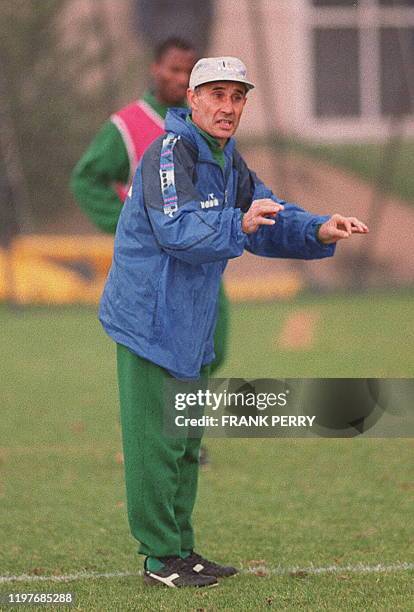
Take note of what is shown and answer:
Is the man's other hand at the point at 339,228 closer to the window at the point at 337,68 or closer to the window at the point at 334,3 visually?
the window at the point at 337,68

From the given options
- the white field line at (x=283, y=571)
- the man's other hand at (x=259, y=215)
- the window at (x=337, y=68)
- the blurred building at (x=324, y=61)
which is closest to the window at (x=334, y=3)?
the blurred building at (x=324, y=61)

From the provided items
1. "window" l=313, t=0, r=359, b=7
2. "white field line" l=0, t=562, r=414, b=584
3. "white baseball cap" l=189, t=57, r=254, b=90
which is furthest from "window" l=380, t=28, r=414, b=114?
"white baseball cap" l=189, t=57, r=254, b=90

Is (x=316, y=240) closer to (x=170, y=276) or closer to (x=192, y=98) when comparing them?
(x=170, y=276)

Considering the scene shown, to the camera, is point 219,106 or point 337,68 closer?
point 219,106

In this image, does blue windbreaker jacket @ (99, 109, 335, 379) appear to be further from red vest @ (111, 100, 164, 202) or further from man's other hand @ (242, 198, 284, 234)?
red vest @ (111, 100, 164, 202)

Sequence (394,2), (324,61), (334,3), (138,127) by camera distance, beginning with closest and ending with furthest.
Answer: (138,127), (394,2), (334,3), (324,61)

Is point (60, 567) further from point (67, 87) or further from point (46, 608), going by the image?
point (67, 87)

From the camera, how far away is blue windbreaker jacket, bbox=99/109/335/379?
4691mm

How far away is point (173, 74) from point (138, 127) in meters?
0.35

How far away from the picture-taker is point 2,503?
682cm

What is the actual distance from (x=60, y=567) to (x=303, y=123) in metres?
16.7

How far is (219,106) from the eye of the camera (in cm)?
484

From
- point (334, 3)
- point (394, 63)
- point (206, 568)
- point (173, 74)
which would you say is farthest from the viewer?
point (394, 63)

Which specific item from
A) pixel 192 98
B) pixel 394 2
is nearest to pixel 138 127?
pixel 192 98
